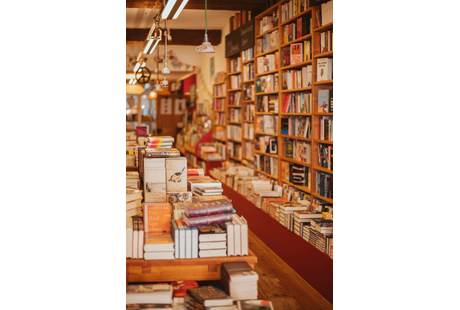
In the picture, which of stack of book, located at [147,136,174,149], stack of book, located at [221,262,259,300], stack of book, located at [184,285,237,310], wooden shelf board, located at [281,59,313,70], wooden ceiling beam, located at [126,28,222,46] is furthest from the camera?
wooden ceiling beam, located at [126,28,222,46]

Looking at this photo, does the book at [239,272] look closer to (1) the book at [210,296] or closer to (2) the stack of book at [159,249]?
(1) the book at [210,296]

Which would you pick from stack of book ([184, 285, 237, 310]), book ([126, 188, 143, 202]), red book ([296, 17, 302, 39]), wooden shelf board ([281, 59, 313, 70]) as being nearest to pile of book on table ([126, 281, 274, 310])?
stack of book ([184, 285, 237, 310])

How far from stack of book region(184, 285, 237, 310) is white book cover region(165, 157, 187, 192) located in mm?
1029

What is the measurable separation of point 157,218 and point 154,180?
0.46m

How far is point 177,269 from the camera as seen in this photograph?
2.64 m

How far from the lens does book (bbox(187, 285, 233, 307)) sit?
231cm

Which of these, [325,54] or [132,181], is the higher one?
[325,54]

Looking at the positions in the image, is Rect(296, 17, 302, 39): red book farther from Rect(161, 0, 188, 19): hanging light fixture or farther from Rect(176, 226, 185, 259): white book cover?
Rect(176, 226, 185, 259): white book cover

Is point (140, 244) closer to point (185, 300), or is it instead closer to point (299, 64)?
point (185, 300)

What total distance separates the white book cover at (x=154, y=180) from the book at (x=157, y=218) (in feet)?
1.19

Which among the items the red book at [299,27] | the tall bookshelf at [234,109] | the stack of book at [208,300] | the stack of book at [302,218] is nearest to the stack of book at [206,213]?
the stack of book at [208,300]

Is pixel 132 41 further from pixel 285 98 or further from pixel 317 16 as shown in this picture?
pixel 317 16

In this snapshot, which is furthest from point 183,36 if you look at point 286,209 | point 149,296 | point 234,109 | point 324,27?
point 149,296
